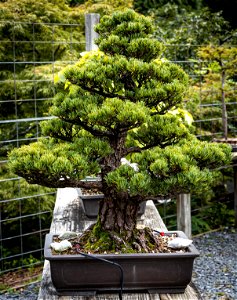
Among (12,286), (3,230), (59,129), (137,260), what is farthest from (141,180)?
(3,230)

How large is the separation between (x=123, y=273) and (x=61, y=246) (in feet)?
0.57

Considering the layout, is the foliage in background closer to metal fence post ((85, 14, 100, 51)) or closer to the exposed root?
metal fence post ((85, 14, 100, 51))

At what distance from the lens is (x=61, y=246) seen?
4.16 feet

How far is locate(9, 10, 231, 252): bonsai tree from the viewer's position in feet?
3.96

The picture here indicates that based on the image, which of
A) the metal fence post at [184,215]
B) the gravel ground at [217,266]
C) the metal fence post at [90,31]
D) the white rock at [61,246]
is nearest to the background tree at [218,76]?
the metal fence post at [184,215]

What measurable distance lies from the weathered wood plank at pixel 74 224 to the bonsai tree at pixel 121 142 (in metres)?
0.13

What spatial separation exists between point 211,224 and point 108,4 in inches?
85.6

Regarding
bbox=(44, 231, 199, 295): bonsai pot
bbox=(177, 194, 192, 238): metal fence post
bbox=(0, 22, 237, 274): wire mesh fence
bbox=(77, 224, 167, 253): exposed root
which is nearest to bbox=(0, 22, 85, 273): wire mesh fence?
bbox=(0, 22, 237, 274): wire mesh fence

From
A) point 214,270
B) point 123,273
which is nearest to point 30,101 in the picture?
point 214,270

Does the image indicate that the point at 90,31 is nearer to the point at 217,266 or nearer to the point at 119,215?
the point at 119,215

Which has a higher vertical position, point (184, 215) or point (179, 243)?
point (179, 243)

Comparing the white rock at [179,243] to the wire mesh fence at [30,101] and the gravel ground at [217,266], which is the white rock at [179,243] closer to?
the gravel ground at [217,266]

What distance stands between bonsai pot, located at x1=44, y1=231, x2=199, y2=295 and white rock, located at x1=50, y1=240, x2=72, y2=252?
0.20 feet

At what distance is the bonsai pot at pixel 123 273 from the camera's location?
119 centimetres
